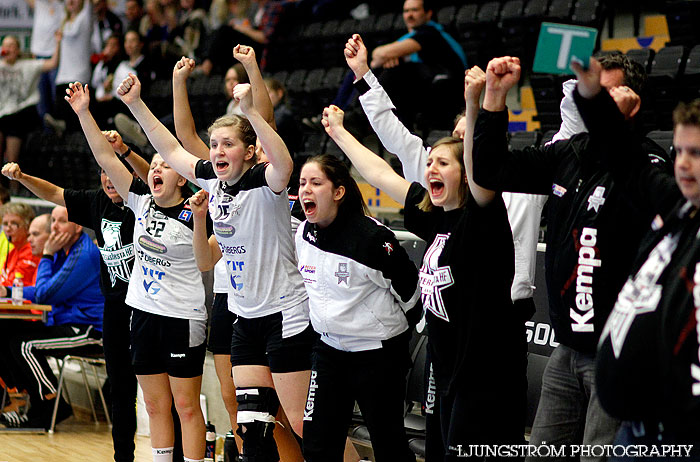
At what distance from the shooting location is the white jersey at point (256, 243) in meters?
3.97

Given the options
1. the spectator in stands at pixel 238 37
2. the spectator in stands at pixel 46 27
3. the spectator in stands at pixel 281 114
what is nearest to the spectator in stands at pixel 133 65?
the spectator in stands at pixel 238 37

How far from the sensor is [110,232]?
16.1 feet

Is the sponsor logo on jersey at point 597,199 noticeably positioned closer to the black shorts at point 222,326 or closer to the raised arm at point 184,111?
the raised arm at point 184,111

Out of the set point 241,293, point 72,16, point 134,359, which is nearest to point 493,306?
point 241,293

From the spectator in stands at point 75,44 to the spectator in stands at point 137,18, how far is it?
3.29ft

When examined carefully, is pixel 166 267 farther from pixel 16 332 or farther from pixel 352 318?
pixel 16 332

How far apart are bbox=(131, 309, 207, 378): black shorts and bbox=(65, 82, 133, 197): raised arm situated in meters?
0.73

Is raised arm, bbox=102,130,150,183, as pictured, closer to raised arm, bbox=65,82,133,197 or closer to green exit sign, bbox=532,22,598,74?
raised arm, bbox=65,82,133,197

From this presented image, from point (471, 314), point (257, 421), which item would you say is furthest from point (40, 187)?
point (471, 314)

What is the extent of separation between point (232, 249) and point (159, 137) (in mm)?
677

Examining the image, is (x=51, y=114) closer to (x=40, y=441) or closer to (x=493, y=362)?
(x=40, y=441)

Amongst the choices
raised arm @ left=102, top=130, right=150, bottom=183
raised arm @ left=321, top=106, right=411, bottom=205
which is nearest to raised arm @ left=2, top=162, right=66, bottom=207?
raised arm @ left=102, top=130, right=150, bottom=183

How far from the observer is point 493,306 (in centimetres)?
306

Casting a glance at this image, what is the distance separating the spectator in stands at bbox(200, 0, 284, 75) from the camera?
33.4ft
